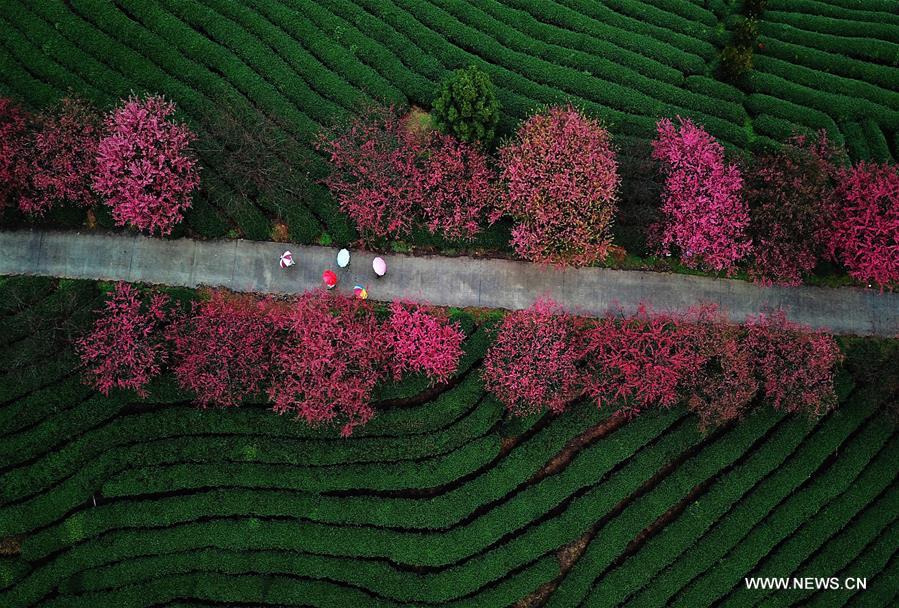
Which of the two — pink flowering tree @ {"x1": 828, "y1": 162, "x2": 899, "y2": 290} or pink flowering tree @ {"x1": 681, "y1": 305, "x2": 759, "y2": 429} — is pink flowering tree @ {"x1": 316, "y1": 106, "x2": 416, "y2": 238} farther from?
pink flowering tree @ {"x1": 828, "y1": 162, "x2": 899, "y2": 290}

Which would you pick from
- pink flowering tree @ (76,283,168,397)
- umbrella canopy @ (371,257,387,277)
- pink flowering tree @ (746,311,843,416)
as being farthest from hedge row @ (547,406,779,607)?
pink flowering tree @ (76,283,168,397)

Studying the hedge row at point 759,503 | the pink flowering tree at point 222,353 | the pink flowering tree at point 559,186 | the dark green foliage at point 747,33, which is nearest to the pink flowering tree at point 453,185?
the pink flowering tree at point 559,186

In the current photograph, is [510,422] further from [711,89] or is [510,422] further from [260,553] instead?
[711,89]

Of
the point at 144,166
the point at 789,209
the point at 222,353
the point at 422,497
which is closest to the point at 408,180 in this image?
the point at 222,353

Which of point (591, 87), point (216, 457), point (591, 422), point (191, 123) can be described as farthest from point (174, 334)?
point (591, 87)

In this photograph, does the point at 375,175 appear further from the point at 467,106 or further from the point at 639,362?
the point at 639,362

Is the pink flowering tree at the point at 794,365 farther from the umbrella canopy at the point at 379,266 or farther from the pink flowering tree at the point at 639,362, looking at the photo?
the umbrella canopy at the point at 379,266
